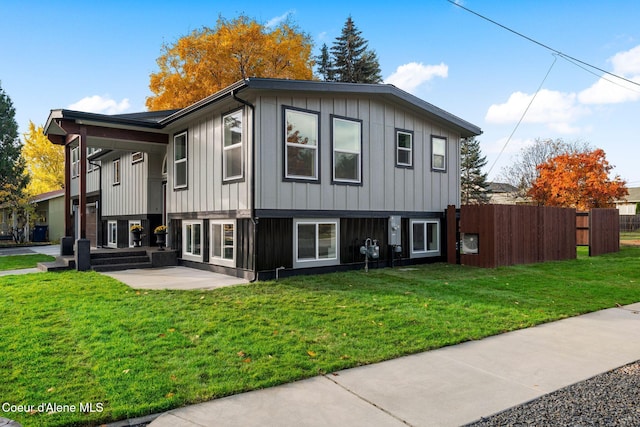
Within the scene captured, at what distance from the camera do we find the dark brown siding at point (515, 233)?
10.8 meters

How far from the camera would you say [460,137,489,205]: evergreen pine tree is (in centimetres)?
3691

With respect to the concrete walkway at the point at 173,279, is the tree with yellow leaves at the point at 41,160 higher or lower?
higher

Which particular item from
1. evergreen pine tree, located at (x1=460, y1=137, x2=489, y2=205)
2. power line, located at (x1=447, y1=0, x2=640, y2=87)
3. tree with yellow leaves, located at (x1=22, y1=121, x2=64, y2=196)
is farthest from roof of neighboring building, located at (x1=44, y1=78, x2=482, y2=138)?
tree with yellow leaves, located at (x1=22, y1=121, x2=64, y2=196)

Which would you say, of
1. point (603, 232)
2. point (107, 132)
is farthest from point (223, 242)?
point (603, 232)

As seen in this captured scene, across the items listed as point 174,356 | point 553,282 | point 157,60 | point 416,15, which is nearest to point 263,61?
point 157,60

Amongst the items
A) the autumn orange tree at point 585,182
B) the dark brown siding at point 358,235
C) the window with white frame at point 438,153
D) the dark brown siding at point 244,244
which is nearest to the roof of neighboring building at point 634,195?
the autumn orange tree at point 585,182

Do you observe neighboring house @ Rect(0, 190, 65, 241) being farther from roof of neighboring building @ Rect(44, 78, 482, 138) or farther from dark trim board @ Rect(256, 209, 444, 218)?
dark trim board @ Rect(256, 209, 444, 218)

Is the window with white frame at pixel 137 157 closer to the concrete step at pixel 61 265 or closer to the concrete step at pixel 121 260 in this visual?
the concrete step at pixel 121 260

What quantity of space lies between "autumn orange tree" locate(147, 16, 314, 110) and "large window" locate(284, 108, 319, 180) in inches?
562

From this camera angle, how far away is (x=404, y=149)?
11.3 metres

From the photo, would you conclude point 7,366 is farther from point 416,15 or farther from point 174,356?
point 416,15

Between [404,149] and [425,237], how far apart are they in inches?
106

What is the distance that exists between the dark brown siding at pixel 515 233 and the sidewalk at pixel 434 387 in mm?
6017

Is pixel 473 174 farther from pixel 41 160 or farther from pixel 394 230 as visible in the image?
pixel 41 160
